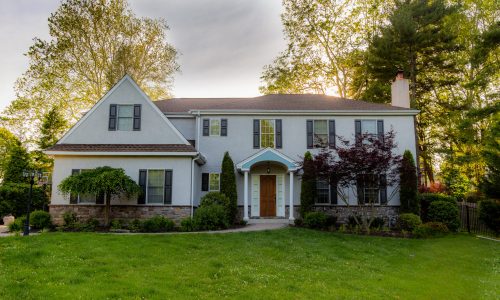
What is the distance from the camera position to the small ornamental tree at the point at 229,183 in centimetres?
1764

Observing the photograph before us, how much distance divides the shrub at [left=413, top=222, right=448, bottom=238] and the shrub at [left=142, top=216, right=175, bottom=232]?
32.2 feet

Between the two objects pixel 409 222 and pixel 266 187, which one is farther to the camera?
pixel 266 187

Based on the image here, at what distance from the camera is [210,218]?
49.9 feet

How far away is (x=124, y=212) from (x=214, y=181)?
4529 mm

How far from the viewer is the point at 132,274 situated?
7789 mm

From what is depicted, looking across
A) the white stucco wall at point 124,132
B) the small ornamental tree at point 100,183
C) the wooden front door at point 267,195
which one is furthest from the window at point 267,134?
the small ornamental tree at point 100,183

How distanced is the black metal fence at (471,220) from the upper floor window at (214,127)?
12081 mm

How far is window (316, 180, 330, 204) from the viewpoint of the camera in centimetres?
1894

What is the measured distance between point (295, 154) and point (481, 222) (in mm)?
8987

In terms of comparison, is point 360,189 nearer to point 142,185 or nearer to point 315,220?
point 315,220

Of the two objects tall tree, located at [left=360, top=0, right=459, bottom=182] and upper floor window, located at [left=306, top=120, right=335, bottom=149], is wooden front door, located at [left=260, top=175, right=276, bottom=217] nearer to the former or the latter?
upper floor window, located at [left=306, top=120, right=335, bottom=149]

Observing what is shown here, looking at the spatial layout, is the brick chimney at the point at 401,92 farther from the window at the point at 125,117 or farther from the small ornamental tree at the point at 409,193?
the window at the point at 125,117

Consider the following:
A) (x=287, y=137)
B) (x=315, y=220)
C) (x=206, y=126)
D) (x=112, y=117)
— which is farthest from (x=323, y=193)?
(x=112, y=117)

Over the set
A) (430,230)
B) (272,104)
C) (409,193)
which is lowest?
(430,230)
